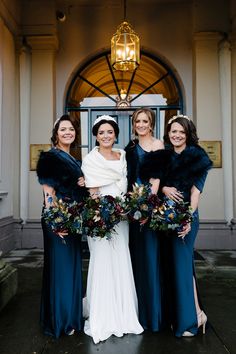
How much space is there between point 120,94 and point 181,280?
5829 mm

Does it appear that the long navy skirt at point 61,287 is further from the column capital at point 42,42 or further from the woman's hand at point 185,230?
the column capital at point 42,42

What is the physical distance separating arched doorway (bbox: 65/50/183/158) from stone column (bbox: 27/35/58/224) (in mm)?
673

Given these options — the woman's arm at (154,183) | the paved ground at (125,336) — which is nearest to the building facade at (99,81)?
the paved ground at (125,336)

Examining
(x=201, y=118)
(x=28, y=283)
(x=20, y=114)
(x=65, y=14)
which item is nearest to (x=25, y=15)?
(x=65, y=14)

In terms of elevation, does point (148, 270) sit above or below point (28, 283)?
above

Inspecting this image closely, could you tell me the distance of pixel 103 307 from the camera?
10.3 feet

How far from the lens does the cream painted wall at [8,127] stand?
682cm

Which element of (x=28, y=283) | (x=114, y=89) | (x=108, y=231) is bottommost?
(x=28, y=283)

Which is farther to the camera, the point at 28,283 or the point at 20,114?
the point at 20,114

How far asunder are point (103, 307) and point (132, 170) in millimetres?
1296

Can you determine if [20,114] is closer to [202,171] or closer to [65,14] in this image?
[65,14]

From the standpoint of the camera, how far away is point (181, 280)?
3.12m

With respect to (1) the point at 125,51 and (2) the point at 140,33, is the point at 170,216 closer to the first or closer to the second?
(1) the point at 125,51

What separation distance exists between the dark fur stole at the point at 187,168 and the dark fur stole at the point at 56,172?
2.87 ft
